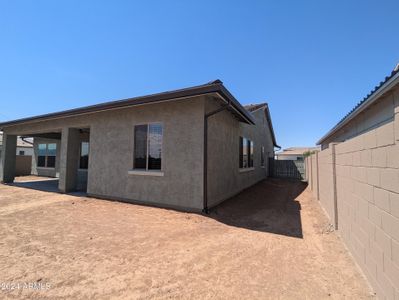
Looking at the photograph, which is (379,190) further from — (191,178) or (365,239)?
(191,178)

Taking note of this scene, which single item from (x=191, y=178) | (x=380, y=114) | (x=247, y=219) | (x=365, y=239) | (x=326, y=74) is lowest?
(x=247, y=219)

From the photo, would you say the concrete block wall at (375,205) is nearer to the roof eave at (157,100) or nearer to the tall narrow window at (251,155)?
the roof eave at (157,100)

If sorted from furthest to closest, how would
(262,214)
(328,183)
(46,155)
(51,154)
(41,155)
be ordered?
(41,155), (46,155), (51,154), (262,214), (328,183)

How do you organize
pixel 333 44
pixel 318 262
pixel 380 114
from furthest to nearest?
1. pixel 333 44
2. pixel 380 114
3. pixel 318 262

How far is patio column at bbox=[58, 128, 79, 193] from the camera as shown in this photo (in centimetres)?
1008

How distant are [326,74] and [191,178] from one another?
9137 millimetres

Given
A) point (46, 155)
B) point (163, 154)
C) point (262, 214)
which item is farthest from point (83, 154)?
point (262, 214)

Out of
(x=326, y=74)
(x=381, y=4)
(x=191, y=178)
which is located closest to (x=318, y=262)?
(x=191, y=178)

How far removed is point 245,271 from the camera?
125 inches

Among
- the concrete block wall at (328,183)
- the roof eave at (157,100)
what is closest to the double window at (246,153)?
the roof eave at (157,100)

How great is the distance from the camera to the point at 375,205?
8.20ft

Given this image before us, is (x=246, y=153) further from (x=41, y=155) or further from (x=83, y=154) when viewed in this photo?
(x=41, y=155)

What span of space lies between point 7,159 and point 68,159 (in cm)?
730

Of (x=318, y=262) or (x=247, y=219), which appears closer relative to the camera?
(x=318, y=262)
